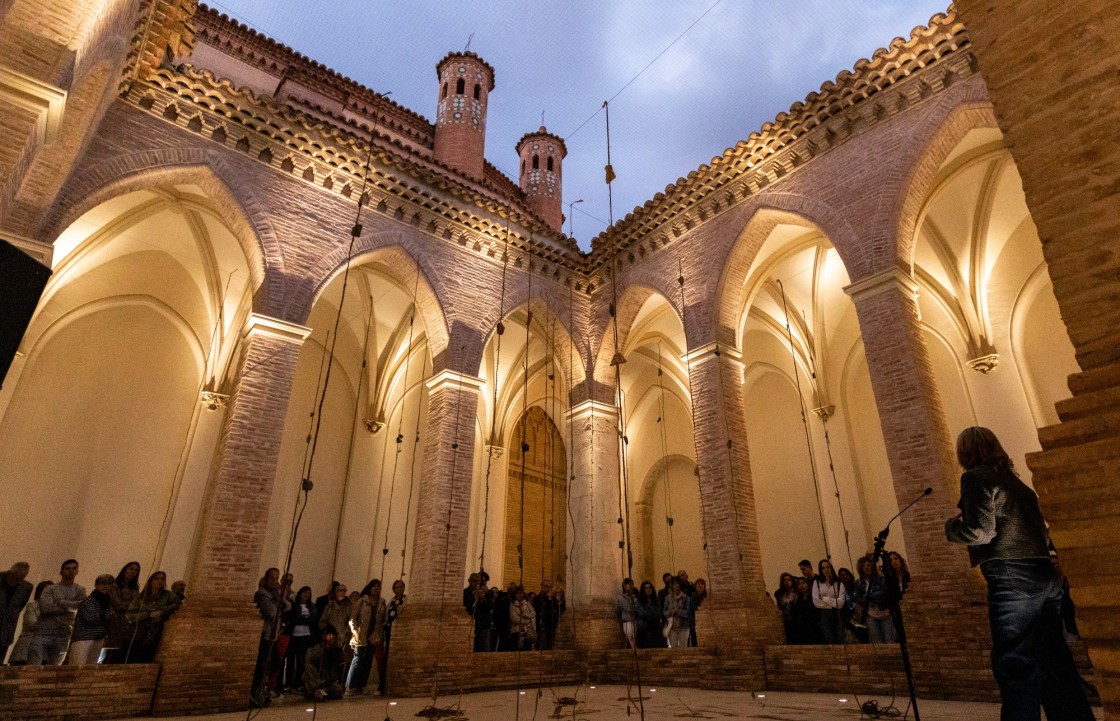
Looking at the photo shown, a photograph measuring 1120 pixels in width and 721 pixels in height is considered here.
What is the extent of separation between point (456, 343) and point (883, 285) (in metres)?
6.49

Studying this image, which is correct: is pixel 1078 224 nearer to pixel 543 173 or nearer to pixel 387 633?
pixel 387 633

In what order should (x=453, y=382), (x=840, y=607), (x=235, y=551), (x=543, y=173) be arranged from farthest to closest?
(x=543, y=173) < (x=453, y=382) < (x=840, y=607) < (x=235, y=551)

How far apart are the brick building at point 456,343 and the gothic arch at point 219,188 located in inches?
1.9

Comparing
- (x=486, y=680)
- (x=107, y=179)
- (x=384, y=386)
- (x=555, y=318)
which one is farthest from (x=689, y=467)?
(x=107, y=179)

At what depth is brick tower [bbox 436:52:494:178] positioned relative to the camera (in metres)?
→ 16.4

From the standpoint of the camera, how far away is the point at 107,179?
7.96 meters

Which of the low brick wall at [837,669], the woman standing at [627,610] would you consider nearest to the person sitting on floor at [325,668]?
the woman standing at [627,610]

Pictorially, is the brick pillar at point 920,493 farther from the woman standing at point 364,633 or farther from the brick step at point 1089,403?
the woman standing at point 364,633

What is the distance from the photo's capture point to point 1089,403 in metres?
1.93

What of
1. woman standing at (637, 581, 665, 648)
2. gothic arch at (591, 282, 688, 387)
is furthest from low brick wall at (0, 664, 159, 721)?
gothic arch at (591, 282, 688, 387)

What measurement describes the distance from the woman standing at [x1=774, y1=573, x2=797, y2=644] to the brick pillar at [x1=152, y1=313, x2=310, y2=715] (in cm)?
687

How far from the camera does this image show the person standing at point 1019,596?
106 inches

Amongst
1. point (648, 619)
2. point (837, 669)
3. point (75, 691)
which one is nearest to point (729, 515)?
point (837, 669)

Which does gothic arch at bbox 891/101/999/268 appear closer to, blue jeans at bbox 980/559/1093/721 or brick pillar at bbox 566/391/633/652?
brick pillar at bbox 566/391/633/652
